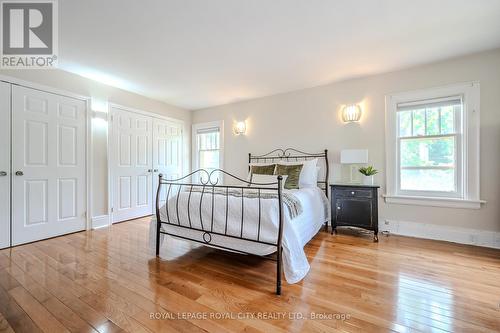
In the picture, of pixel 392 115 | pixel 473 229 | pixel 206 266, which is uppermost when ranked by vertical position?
pixel 392 115

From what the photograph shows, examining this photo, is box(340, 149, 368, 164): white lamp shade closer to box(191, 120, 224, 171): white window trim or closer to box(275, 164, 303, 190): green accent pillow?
box(275, 164, 303, 190): green accent pillow

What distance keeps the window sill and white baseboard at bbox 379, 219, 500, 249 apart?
11.3 inches

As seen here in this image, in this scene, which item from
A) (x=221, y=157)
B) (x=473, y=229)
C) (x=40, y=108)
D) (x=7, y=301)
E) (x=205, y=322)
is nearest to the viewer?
(x=205, y=322)

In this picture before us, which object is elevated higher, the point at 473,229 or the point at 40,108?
the point at 40,108

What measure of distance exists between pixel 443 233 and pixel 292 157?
7.84 ft

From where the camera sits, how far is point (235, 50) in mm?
2748

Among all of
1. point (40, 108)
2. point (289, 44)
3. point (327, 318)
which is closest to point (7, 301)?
point (327, 318)

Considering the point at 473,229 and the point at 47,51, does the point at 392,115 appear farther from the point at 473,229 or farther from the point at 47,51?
the point at 47,51

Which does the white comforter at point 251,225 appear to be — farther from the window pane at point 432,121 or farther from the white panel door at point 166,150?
the white panel door at point 166,150

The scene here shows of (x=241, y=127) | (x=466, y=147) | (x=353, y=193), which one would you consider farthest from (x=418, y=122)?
(x=241, y=127)

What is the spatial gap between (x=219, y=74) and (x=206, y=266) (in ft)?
8.89

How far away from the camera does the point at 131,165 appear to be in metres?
4.20

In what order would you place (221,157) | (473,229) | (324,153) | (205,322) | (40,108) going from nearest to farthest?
1. (205,322)
2. (473,229)
3. (40,108)
4. (324,153)
5. (221,157)

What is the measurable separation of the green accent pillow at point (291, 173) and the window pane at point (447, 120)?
6.49ft
